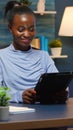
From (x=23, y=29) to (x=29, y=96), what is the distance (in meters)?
0.42

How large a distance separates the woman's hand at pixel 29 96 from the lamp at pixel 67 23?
6.58 feet

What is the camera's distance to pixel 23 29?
1974mm

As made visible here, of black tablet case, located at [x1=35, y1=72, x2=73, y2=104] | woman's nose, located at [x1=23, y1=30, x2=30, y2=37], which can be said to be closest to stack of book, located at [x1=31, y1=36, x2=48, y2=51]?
woman's nose, located at [x1=23, y1=30, x2=30, y2=37]

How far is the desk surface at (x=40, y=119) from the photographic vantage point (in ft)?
4.09

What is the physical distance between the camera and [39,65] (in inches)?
79.5

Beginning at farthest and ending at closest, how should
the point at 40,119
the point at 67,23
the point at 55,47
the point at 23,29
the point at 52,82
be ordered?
the point at 55,47 → the point at 67,23 → the point at 23,29 → the point at 52,82 → the point at 40,119

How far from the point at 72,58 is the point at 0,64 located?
2.24 metres

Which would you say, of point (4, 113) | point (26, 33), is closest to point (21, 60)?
point (26, 33)

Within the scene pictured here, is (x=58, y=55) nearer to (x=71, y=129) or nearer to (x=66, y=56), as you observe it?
(x=66, y=56)

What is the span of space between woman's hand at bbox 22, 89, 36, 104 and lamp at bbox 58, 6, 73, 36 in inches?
79.0

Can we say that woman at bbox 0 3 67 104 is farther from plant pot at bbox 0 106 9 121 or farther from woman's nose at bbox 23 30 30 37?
plant pot at bbox 0 106 9 121

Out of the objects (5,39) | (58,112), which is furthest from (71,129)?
(58,112)

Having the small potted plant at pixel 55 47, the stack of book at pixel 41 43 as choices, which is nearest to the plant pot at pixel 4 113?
the stack of book at pixel 41 43

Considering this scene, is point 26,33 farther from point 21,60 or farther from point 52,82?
point 52,82
